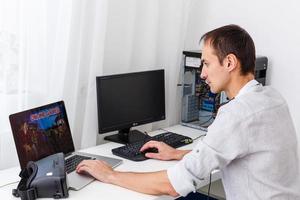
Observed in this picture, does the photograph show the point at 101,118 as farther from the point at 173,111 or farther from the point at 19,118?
the point at 173,111

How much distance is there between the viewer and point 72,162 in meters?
1.88

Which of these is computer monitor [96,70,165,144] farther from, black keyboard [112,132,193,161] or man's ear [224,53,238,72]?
man's ear [224,53,238,72]

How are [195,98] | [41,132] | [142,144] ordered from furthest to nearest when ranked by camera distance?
[195,98] → [142,144] → [41,132]

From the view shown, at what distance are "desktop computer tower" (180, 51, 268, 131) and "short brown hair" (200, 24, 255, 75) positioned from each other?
1.10 metres

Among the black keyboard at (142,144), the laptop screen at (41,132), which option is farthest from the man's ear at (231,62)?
the laptop screen at (41,132)

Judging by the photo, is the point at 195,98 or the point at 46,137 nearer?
the point at 46,137

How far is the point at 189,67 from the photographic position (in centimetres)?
273

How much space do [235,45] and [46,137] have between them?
92 cm

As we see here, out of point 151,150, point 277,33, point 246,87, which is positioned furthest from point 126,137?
point 277,33

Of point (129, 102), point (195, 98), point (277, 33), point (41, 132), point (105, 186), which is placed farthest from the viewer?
point (195, 98)

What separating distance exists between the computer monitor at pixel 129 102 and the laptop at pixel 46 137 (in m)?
0.23

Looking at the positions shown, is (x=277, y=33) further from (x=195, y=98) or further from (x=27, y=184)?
(x=27, y=184)

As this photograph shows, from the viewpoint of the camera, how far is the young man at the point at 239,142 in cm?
138

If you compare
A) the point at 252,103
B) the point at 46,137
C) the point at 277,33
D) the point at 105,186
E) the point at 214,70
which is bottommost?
the point at 105,186
